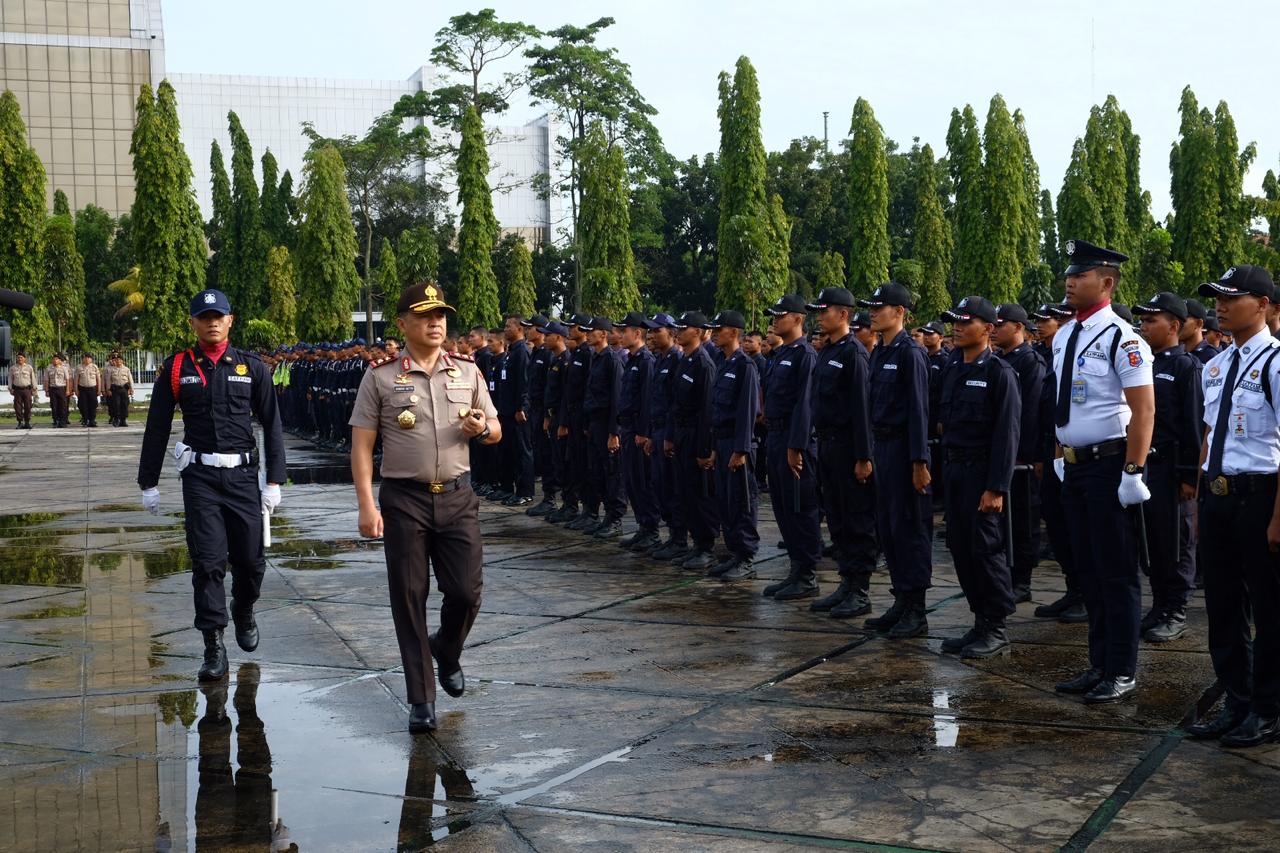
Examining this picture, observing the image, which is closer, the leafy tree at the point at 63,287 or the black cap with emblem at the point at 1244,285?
the black cap with emblem at the point at 1244,285

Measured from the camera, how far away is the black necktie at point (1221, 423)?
19.5 feet

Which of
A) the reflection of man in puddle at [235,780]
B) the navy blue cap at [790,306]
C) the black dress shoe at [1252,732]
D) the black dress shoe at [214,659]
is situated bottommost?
the reflection of man in puddle at [235,780]

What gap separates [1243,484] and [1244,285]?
35.5 inches

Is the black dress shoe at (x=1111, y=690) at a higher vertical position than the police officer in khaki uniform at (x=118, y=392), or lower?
lower

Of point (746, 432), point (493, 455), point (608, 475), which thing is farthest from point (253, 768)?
point (493, 455)

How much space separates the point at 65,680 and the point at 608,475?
663 centimetres

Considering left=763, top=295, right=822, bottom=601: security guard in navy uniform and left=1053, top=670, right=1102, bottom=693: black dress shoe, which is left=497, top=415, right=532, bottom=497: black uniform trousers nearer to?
left=763, top=295, right=822, bottom=601: security guard in navy uniform

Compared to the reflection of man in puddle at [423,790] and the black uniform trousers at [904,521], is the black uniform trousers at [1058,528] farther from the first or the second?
the reflection of man in puddle at [423,790]

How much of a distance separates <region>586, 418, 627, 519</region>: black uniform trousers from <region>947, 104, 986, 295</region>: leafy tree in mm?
51884

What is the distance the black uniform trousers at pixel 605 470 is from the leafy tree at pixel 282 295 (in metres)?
54.5

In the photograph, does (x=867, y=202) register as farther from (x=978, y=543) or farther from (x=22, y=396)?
(x=978, y=543)

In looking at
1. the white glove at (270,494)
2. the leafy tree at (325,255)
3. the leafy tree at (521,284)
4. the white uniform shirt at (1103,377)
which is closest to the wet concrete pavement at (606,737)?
the white glove at (270,494)

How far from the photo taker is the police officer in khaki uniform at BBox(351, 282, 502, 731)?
627 cm

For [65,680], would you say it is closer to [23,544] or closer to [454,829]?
[454,829]
